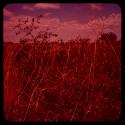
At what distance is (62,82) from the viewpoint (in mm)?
2590

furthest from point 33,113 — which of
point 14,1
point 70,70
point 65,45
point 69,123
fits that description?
point 14,1

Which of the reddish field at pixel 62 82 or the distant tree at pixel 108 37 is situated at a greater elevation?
the distant tree at pixel 108 37

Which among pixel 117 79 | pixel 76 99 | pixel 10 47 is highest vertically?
pixel 10 47

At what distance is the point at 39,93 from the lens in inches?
101

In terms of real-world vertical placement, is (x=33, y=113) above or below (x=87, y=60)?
below

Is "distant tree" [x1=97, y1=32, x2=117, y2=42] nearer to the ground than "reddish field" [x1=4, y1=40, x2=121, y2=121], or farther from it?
farther from it

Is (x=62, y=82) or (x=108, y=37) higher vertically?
(x=108, y=37)

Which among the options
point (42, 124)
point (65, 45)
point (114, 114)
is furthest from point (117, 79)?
point (42, 124)

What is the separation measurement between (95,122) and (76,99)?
25 cm

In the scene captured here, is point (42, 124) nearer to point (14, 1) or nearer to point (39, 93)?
point (39, 93)

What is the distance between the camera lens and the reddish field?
99.5 inches

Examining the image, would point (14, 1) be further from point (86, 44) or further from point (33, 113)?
point (33, 113)

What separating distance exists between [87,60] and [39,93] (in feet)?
1.67

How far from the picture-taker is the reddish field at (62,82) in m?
2.53
